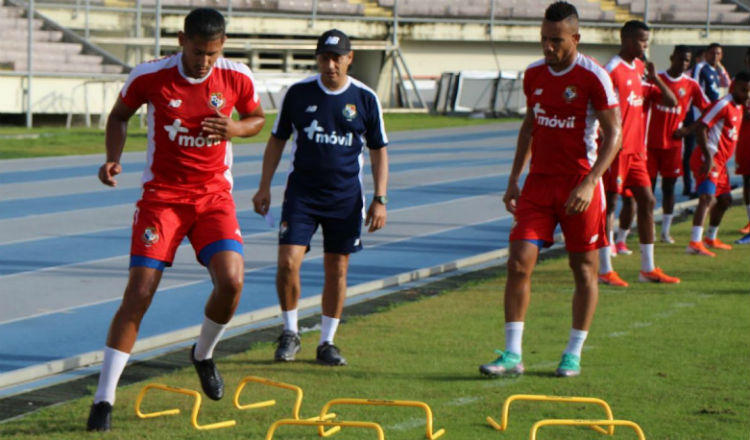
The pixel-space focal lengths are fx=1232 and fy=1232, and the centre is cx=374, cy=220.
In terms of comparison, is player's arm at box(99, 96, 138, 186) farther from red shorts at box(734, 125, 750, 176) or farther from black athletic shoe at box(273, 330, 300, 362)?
red shorts at box(734, 125, 750, 176)

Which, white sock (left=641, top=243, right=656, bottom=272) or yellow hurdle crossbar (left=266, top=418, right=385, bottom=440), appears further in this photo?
white sock (left=641, top=243, right=656, bottom=272)

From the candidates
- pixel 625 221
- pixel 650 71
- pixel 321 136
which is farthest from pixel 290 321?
pixel 625 221

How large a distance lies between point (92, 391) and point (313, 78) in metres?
2.34

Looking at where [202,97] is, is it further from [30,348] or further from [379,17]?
[379,17]

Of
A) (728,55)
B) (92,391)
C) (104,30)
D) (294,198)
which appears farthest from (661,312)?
(728,55)

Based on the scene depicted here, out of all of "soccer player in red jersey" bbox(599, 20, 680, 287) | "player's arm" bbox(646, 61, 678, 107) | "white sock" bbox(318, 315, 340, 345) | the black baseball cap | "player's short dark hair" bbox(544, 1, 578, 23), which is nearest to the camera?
"player's short dark hair" bbox(544, 1, 578, 23)

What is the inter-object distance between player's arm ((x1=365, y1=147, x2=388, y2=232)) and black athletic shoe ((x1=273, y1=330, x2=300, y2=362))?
0.80 meters

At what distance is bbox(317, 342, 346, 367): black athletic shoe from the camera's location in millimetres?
7168

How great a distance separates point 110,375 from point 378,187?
2402 millimetres

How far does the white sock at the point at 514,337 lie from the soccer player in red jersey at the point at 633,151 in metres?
3.48

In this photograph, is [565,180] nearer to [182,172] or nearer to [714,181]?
[182,172]

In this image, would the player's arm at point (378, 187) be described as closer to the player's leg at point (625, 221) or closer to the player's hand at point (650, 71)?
the player's hand at point (650, 71)

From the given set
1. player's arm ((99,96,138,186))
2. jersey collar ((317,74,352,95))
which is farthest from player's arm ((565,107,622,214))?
player's arm ((99,96,138,186))

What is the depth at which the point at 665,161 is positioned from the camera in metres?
13.0
